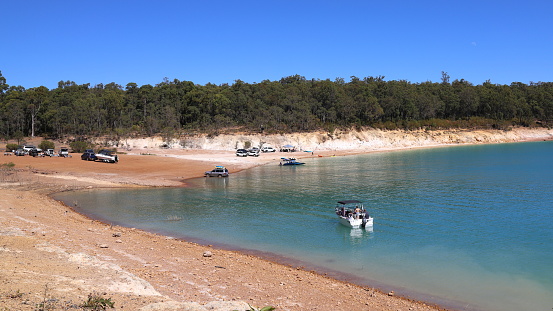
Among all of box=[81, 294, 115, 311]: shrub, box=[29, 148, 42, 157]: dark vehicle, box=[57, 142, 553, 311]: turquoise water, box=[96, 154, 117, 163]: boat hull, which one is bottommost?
box=[57, 142, 553, 311]: turquoise water

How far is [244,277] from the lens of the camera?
17234 millimetres

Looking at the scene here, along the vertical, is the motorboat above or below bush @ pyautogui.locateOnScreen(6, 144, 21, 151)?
below

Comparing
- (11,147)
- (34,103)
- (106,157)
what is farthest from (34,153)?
(34,103)

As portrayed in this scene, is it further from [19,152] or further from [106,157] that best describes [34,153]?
[106,157]

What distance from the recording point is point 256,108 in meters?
120

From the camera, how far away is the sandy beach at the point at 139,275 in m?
12.1

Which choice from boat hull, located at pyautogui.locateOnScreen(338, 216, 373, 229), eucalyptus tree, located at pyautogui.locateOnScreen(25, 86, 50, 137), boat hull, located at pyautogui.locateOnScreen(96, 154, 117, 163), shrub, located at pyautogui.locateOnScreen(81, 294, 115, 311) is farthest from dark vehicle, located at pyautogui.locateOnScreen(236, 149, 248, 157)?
shrub, located at pyautogui.locateOnScreen(81, 294, 115, 311)

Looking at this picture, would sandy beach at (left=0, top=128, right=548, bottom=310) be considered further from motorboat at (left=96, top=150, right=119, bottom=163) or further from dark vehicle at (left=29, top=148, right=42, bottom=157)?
dark vehicle at (left=29, top=148, right=42, bottom=157)

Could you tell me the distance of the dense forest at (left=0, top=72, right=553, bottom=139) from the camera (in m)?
107

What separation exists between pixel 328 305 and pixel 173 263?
761 centimetres

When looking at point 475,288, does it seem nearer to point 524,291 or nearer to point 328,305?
point 524,291

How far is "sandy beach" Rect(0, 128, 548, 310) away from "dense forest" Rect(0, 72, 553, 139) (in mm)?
79524

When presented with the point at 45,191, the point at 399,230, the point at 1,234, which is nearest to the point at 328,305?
the point at 399,230

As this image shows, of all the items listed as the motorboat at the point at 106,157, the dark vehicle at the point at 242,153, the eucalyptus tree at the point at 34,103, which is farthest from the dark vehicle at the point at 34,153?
the eucalyptus tree at the point at 34,103
